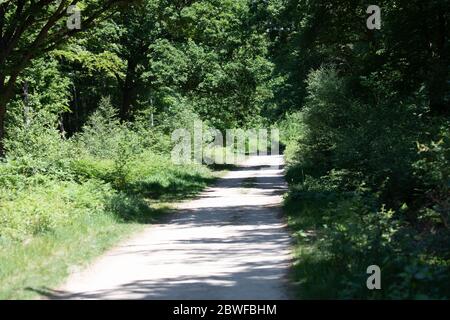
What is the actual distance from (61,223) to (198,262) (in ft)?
14.2

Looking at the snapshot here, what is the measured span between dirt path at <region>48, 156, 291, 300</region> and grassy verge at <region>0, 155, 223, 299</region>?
1.38 feet

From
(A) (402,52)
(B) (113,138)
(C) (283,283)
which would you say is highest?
(A) (402,52)

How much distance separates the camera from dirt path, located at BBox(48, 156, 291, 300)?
785 cm

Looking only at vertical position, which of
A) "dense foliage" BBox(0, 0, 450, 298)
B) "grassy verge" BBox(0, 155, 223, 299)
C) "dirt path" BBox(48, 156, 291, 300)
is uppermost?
"dense foliage" BBox(0, 0, 450, 298)

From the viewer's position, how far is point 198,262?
9.86 m

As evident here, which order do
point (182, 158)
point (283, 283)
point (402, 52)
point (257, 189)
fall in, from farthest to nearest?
point (182, 158) → point (257, 189) → point (402, 52) → point (283, 283)

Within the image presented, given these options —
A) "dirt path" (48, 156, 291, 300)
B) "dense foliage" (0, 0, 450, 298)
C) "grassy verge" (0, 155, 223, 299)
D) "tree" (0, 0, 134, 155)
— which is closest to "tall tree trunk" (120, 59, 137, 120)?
"dense foliage" (0, 0, 450, 298)

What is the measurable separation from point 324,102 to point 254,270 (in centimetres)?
1790

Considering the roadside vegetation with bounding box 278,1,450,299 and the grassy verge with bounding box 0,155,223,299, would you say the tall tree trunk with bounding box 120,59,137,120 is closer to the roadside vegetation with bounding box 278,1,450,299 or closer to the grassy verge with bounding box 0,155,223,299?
the roadside vegetation with bounding box 278,1,450,299

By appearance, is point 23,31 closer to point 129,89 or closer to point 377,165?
point 377,165

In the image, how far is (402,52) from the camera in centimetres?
1872

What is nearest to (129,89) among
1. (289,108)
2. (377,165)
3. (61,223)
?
(289,108)

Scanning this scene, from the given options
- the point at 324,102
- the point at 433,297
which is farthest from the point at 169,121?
the point at 433,297
